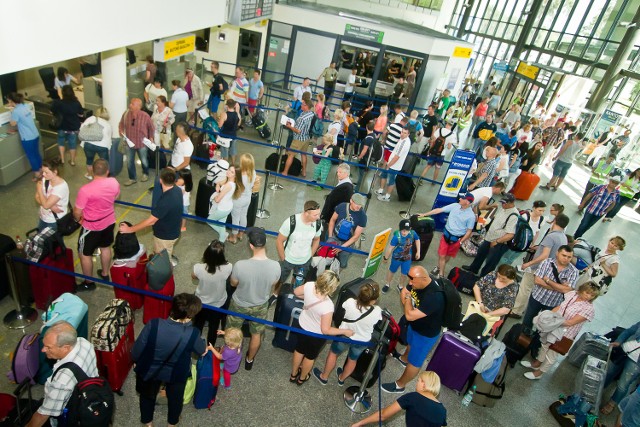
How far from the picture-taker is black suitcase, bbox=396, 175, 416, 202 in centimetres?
933

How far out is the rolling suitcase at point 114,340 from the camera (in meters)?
3.70

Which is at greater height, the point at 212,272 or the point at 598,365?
the point at 212,272

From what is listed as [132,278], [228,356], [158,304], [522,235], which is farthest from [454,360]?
[132,278]

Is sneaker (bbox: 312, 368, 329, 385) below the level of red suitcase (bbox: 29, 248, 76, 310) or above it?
below

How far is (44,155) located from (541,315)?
9.17 metres

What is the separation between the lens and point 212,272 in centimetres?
402

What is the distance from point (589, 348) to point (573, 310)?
1006mm

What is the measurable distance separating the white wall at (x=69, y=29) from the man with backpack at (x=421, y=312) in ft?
14.8

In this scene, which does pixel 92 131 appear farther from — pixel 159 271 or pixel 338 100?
pixel 338 100

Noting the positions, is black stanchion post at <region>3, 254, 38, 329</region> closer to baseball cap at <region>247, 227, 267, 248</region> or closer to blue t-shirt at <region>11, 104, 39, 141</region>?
baseball cap at <region>247, 227, 267, 248</region>

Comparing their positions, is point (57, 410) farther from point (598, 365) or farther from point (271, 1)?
point (271, 1)

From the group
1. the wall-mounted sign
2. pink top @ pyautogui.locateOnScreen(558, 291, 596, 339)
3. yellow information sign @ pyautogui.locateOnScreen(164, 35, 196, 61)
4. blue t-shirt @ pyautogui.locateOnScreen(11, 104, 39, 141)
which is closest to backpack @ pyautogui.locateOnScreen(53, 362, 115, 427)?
pink top @ pyautogui.locateOnScreen(558, 291, 596, 339)

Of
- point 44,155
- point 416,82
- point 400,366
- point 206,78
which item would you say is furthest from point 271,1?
point 400,366

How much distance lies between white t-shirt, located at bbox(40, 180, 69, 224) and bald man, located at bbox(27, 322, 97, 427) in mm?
2239
